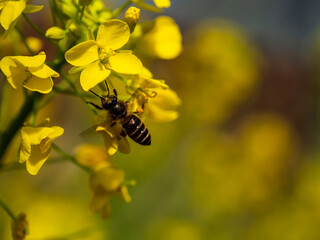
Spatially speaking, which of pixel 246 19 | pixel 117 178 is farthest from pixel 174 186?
pixel 246 19

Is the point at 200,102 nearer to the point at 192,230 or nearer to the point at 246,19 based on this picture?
the point at 192,230

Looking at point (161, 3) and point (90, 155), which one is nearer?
A: point (161, 3)

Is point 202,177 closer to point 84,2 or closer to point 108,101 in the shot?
point 108,101

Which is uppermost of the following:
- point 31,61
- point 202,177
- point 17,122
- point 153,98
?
point 31,61

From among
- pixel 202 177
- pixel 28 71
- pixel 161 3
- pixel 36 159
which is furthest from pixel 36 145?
pixel 202 177

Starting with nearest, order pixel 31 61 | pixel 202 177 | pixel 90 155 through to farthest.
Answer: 1. pixel 31 61
2. pixel 90 155
3. pixel 202 177

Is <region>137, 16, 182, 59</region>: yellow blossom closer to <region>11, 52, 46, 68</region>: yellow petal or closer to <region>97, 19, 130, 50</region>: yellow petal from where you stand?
<region>97, 19, 130, 50</region>: yellow petal

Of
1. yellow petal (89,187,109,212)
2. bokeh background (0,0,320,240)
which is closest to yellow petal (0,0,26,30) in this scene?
yellow petal (89,187,109,212)

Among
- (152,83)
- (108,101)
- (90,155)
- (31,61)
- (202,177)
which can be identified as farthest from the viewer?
(202,177)
